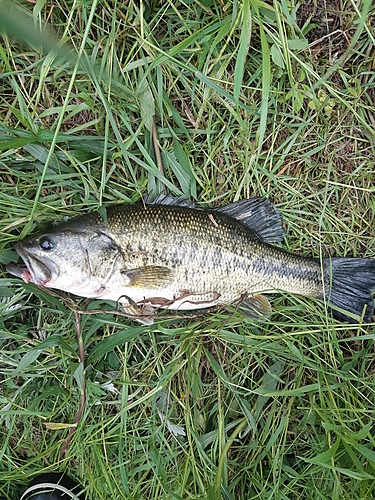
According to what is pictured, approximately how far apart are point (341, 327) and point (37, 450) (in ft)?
6.58

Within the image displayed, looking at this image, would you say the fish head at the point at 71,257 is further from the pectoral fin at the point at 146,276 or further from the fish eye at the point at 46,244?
the pectoral fin at the point at 146,276

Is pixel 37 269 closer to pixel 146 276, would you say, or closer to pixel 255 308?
pixel 146 276

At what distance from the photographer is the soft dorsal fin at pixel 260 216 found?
2.57m

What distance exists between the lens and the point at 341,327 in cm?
261

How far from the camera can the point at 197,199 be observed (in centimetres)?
260

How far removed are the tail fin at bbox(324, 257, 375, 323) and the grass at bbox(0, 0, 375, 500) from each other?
11 cm

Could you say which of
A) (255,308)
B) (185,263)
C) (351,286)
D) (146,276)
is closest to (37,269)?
(146,276)

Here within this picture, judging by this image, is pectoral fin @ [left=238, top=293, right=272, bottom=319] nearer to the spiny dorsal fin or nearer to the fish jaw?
the spiny dorsal fin

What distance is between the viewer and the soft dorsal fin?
2.57m

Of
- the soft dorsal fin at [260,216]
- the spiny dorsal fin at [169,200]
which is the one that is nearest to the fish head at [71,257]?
the spiny dorsal fin at [169,200]

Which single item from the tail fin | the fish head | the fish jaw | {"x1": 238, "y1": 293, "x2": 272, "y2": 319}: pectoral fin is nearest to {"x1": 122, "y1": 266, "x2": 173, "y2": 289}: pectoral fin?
the fish head

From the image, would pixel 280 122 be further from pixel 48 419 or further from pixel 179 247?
pixel 48 419

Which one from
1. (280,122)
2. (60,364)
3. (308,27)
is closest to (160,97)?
(280,122)

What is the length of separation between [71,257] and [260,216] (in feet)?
3.71
